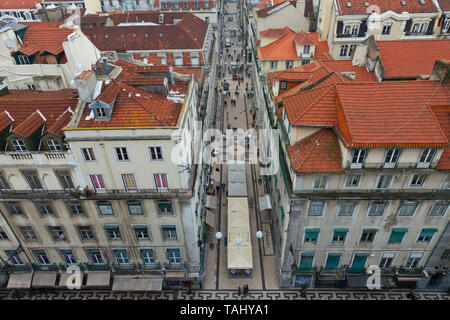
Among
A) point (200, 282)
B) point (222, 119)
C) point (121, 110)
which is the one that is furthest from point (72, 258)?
point (222, 119)

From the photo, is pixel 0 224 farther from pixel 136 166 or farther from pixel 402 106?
pixel 402 106

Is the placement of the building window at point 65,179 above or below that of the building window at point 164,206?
above

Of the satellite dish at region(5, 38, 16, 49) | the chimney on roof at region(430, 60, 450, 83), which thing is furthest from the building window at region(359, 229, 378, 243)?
the satellite dish at region(5, 38, 16, 49)

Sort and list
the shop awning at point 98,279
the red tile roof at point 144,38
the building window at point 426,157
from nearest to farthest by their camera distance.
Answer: the building window at point 426,157 < the shop awning at point 98,279 < the red tile roof at point 144,38

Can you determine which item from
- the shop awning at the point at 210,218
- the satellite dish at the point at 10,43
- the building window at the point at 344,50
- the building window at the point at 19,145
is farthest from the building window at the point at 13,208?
the building window at the point at 344,50

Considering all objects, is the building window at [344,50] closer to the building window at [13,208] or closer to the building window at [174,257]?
the building window at [174,257]

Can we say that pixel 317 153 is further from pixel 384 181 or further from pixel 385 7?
pixel 385 7

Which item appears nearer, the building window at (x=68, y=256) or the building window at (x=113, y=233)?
the building window at (x=113, y=233)

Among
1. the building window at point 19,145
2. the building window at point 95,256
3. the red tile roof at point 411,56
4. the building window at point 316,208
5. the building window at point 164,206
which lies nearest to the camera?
the building window at point 19,145

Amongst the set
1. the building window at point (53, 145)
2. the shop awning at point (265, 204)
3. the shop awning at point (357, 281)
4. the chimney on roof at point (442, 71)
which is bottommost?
the shop awning at point (357, 281)
